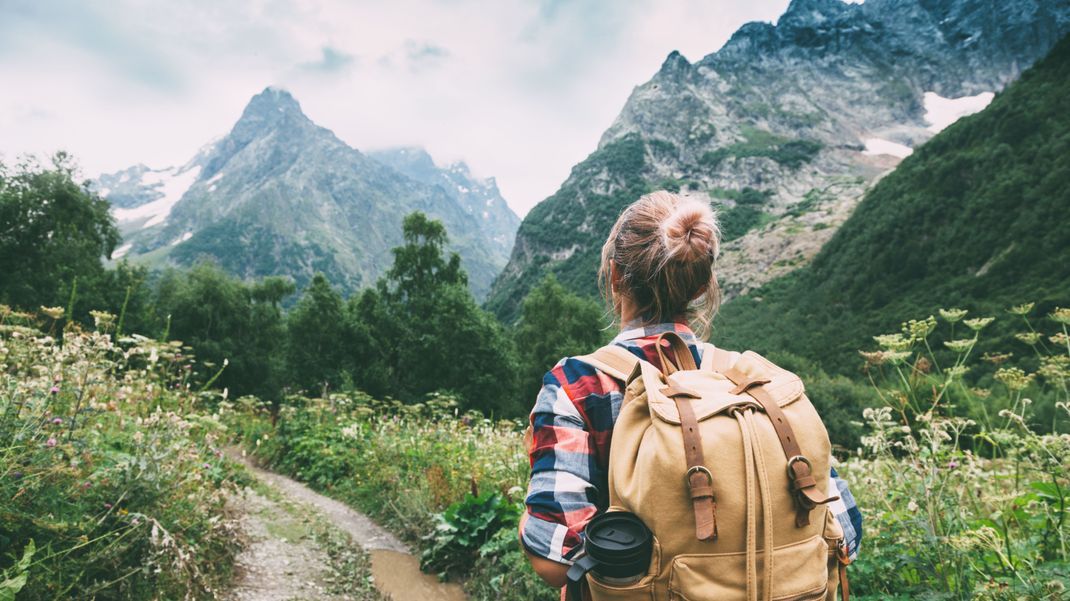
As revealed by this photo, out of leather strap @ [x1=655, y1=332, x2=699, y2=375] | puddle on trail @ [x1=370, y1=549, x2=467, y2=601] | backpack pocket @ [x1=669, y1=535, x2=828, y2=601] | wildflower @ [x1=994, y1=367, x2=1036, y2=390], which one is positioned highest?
leather strap @ [x1=655, y1=332, x2=699, y2=375]

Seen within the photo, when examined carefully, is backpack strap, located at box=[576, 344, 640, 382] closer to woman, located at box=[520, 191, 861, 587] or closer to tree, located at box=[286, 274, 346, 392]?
woman, located at box=[520, 191, 861, 587]

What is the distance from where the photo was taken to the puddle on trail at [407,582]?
452cm

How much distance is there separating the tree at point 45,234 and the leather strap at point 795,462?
2907 cm

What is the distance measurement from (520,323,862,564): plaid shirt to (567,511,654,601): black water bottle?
14 cm

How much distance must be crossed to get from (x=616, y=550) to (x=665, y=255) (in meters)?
0.90

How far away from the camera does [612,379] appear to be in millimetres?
1574

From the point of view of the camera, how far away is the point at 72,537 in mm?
2641

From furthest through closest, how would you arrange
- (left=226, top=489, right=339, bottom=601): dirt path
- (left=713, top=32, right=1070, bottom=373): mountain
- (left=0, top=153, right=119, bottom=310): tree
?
(left=713, top=32, right=1070, bottom=373): mountain < (left=0, top=153, right=119, bottom=310): tree < (left=226, top=489, right=339, bottom=601): dirt path

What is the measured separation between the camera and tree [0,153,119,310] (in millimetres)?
23609

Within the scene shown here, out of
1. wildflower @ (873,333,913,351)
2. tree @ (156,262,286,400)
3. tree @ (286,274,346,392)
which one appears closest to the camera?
wildflower @ (873,333,913,351)

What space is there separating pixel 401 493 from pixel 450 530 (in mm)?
1900

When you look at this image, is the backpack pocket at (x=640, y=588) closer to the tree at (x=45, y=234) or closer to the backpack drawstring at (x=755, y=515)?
the backpack drawstring at (x=755, y=515)

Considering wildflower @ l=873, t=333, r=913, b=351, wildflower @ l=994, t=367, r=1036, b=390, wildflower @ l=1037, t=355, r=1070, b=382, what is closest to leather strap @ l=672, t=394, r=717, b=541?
wildflower @ l=873, t=333, r=913, b=351

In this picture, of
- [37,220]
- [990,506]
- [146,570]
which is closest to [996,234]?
[990,506]
